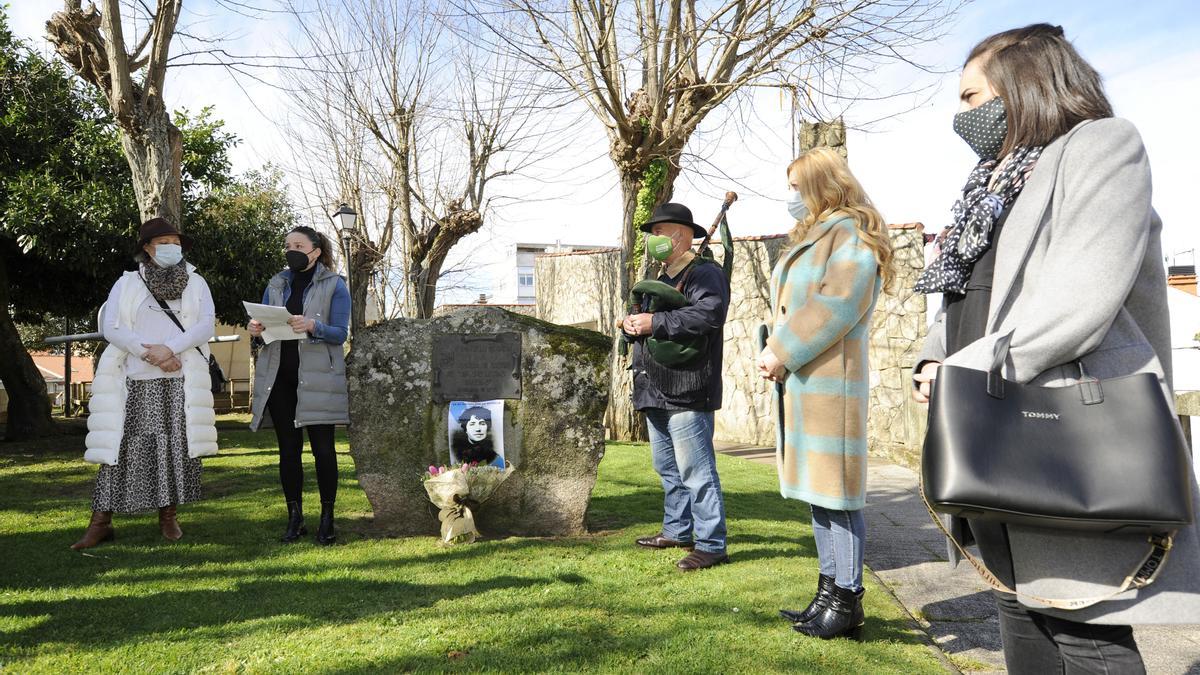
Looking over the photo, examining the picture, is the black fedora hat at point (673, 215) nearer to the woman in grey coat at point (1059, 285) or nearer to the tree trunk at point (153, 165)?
the woman in grey coat at point (1059, 285)

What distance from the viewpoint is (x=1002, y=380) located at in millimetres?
1602

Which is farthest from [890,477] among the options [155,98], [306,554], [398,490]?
[155,98]

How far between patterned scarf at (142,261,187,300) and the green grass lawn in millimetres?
1499

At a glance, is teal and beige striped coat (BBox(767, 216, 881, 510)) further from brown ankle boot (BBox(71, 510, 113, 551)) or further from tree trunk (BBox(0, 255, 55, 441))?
tree trunk (BBox(0, 255, 55, 441))

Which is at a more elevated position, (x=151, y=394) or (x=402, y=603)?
(x=151, y=394)

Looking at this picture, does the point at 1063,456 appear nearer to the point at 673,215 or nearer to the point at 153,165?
the point at 673,215

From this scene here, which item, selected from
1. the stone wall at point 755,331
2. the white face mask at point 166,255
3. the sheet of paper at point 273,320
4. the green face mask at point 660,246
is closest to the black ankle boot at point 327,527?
the sheet of paper at point 273,320

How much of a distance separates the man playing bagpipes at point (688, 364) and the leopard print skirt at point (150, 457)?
2819 millimetres

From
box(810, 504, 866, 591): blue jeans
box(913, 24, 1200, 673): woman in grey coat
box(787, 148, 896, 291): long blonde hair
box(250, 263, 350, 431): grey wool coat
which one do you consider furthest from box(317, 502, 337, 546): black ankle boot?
box(913, 24, 1200, 673): woman in grey coat

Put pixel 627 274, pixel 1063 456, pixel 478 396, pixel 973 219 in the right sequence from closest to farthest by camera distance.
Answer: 1. pixel 1063 456
2. pixel 973 219
3. pixel 478 396
4. pixel 627 274

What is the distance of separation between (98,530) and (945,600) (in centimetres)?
473

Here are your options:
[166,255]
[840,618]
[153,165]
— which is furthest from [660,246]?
[153,165]

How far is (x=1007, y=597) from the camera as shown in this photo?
185 centimetres

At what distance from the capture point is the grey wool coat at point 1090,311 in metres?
1.57
